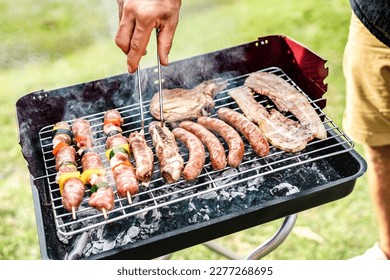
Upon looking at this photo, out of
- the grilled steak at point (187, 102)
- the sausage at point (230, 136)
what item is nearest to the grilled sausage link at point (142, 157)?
the grilled steak at point (187, 102)

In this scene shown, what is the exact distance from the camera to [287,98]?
3020 mm

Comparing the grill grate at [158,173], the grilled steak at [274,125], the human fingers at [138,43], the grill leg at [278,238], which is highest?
the human fingers at [138,43]

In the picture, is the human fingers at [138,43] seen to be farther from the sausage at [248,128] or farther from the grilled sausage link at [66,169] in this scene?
the sausage at [248,128]

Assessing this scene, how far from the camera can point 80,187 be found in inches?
95.0

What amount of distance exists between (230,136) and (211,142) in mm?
115

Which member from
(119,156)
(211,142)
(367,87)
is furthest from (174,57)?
→ (119,156)

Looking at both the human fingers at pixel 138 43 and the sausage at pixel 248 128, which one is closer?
the human fingers at pixel 138 43

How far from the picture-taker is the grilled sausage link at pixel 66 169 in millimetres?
2352

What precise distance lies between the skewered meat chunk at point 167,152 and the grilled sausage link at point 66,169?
41 centimetres

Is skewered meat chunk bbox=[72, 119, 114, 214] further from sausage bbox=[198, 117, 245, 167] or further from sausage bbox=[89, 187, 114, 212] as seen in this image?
sausage bbox=[198, 117, 245, 167]

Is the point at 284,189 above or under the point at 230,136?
under

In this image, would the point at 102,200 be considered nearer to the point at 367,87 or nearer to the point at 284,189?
the point at 284,189

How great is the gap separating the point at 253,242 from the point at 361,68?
1589 mm
